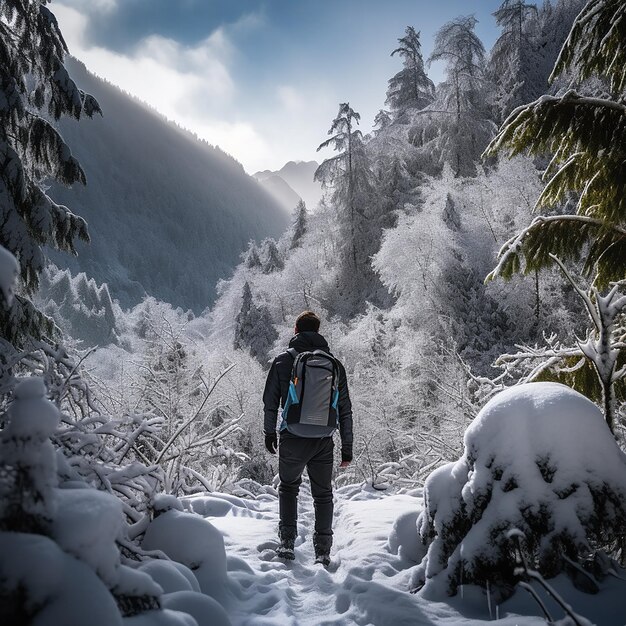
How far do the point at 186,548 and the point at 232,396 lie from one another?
60.2ft

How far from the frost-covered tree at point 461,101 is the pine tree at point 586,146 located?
86.9ft

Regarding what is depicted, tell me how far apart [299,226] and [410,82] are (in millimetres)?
15500

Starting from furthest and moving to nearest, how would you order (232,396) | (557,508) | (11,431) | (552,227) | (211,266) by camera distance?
1. (211,266)
2. (232,396)
3. (552,227)
4. (557,508)
5. (11,431)

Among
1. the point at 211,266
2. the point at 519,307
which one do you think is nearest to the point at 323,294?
the point at 519,307

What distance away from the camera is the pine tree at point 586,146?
3260 mm

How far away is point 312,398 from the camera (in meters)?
3.41

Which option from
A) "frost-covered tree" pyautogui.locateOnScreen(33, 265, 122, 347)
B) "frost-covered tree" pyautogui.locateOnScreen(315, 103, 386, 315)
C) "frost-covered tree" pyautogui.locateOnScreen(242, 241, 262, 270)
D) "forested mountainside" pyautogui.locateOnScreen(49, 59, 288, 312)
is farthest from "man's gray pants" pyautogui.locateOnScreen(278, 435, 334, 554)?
"forested mountainside" pyautogui.locateOnScreen(49, 59, 288, 312)

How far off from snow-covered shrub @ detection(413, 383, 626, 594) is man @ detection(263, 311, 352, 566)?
1202mm

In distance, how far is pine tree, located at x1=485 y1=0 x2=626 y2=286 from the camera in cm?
326

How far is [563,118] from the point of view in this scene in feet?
11.0

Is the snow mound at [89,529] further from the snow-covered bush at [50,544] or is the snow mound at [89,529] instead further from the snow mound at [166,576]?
the snow mound at [166,576]

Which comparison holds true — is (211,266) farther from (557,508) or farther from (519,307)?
(557,508)

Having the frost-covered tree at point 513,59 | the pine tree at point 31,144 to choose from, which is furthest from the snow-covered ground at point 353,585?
the frost-covered tree at point 513,59

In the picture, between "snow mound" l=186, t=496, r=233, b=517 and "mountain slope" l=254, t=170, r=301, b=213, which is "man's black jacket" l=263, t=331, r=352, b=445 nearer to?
"snow mound" l=186, t=496, r=233, b=517
